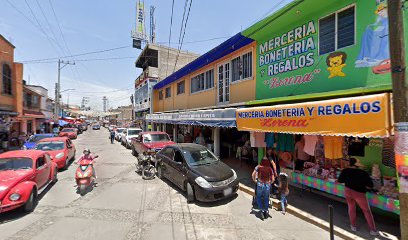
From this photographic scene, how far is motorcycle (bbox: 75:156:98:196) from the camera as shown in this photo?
289 inches

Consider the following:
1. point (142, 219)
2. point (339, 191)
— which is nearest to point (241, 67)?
point (339, 191)

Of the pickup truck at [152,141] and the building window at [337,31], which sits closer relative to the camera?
the building window at [337,31]

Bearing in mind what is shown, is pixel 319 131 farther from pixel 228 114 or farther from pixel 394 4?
pixel 228 114

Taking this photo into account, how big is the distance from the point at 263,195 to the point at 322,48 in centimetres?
477

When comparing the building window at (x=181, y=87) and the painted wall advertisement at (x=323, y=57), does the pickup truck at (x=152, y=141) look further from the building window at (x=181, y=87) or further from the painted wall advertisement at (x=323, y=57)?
the painted wall advertisement at (x=323, y=57)

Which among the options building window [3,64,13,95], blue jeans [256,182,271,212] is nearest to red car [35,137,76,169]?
blue jeans [256,182,271,212]

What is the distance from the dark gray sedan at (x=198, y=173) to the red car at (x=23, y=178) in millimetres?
4146

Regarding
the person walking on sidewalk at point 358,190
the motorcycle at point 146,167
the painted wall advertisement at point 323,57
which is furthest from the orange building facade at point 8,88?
the person walking on sidewalk at point 358,190

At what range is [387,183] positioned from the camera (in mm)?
5012

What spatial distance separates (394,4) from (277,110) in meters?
3.38

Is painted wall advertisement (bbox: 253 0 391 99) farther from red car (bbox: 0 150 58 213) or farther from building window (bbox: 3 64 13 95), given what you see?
building window (bbox: 3 64 13 95)

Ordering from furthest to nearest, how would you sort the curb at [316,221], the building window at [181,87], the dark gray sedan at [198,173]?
the building window at [181,87] → the dark gray sedan at [198,173] → the curb at [316,221]

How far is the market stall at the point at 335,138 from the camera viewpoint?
419cm

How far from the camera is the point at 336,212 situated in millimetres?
5605
